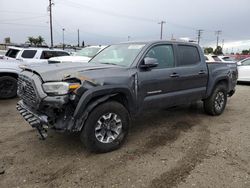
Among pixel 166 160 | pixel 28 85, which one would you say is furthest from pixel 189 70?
pixel 28 85

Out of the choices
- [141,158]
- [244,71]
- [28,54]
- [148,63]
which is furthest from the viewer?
[244,71]

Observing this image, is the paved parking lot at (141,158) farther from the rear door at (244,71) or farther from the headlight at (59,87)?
the rear door at (244,71)

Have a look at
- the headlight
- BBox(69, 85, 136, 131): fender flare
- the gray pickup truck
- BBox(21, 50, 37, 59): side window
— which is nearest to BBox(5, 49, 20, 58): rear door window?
BBox(21, 50, 37, 59): side window

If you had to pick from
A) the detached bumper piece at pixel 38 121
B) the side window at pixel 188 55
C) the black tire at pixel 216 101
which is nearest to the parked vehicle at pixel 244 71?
the black tire at pixel 216 101

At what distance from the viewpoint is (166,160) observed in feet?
12.5


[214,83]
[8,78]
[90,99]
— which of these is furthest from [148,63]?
[8,78]

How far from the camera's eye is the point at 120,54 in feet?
16.0

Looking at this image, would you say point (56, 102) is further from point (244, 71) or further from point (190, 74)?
point (244, 71)

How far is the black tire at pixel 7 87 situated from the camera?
308 inches

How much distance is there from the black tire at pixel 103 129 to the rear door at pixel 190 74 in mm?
1521

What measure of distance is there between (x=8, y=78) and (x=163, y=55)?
17.5ft

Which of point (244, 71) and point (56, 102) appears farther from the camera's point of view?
point (244, 71)

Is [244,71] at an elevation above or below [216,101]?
above

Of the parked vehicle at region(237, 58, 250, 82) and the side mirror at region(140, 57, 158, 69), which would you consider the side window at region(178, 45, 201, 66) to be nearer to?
the side mirror at region(140, 57, 158, 69)
